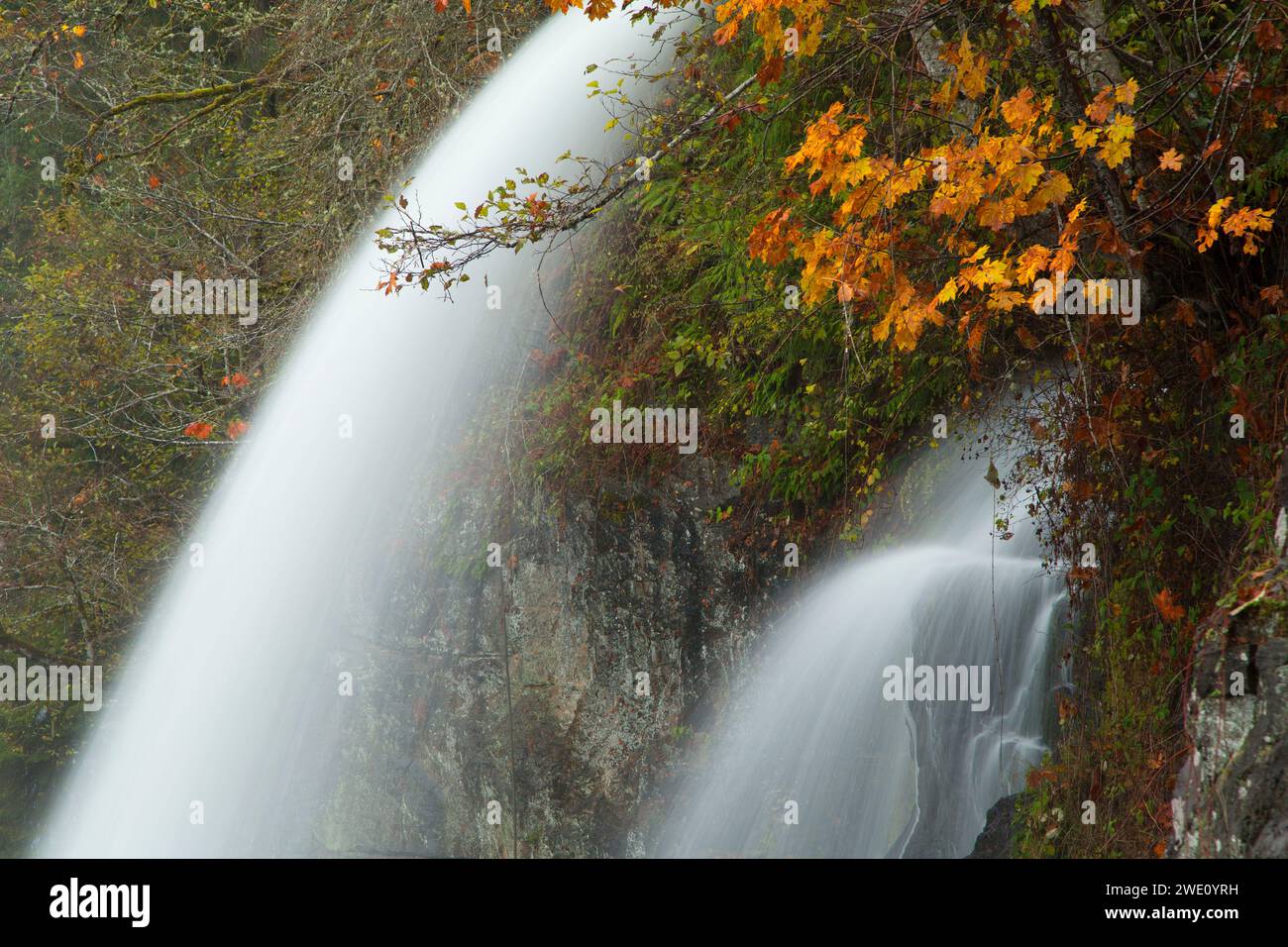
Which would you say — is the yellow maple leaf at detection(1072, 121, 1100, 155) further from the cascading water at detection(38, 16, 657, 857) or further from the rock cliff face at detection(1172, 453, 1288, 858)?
the cascading water at detection(38, 16, 657, 857)

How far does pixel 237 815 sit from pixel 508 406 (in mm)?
4449

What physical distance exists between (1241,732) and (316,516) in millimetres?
6671

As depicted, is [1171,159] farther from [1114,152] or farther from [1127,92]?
[1127,92]

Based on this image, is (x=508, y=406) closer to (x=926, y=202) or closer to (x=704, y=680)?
(x=704, y=680)

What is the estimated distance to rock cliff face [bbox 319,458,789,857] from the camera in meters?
7.63

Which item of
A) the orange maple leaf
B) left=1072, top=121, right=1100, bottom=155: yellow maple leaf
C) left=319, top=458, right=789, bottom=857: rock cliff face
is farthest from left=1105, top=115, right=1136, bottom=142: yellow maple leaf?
left=319, top=458, right=789, bottom=857: rock cliff face

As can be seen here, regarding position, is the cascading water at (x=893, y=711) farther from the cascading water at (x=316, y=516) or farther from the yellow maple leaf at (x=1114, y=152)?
the cascading water at (x=316, y=516)

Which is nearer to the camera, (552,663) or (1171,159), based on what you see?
(1171,159)

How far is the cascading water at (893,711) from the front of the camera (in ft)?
18.6

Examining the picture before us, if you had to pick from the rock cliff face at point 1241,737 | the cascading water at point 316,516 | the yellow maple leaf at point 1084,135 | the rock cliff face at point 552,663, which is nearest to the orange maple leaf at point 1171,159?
the yellow maple leaf at point 1084,135

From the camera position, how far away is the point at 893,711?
6336 mm

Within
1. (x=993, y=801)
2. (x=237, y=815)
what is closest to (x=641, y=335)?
(x=993, y=801)

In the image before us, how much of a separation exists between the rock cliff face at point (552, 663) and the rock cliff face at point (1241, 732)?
396 cm

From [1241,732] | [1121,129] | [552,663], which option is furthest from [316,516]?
[1241,732]
